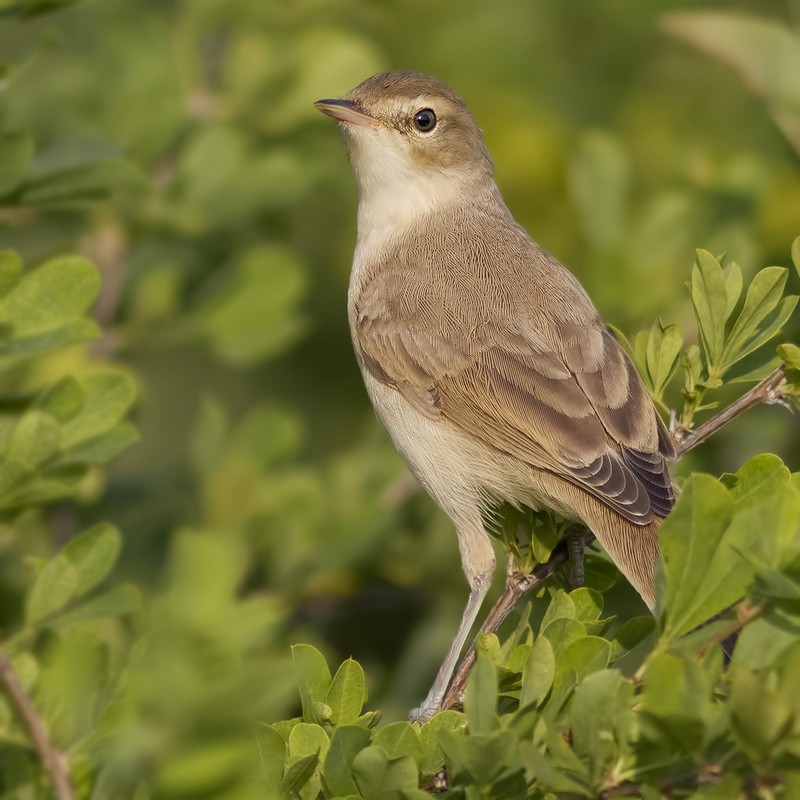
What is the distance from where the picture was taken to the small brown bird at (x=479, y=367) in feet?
10.3

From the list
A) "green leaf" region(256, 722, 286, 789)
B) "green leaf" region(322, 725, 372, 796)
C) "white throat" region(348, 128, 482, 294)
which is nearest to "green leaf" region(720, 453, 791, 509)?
"green leaf" region(322, 725, 372, 796)

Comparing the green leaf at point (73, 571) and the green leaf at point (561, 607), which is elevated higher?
the green leaf at point (73, 571)

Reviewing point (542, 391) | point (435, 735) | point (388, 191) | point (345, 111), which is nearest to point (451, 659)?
point (542, 391)

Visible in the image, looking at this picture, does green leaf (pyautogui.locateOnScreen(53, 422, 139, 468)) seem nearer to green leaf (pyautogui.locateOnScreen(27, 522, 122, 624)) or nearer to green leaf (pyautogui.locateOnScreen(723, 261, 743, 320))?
green leaf (pyautogui.locateOnScreen(27, 522, 122, 624))

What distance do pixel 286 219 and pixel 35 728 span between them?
10.5 feet

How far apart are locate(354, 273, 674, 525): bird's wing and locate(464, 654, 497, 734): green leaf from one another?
1120 millimetres

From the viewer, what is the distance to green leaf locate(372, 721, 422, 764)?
2117 mm

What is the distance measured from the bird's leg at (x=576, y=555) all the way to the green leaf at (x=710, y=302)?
617 mm

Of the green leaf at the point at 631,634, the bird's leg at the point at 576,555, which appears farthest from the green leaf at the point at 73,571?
the bird's leg at the point at 576,555

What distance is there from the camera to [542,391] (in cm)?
333

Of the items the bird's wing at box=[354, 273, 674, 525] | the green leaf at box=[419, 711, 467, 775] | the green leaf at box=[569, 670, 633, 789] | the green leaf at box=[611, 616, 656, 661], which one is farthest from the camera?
the bird's wing at box=[354, 273, 674, 525]

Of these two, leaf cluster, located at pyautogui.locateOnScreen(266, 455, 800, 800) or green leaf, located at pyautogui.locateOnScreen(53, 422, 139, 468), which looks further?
green leaf, located at pyautogui.locateOnScreen(53, 422, 139, 468)

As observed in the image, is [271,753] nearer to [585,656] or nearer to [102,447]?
[585,656]

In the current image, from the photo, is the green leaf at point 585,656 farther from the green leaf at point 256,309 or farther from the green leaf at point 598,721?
the green leaf at point 256,309
